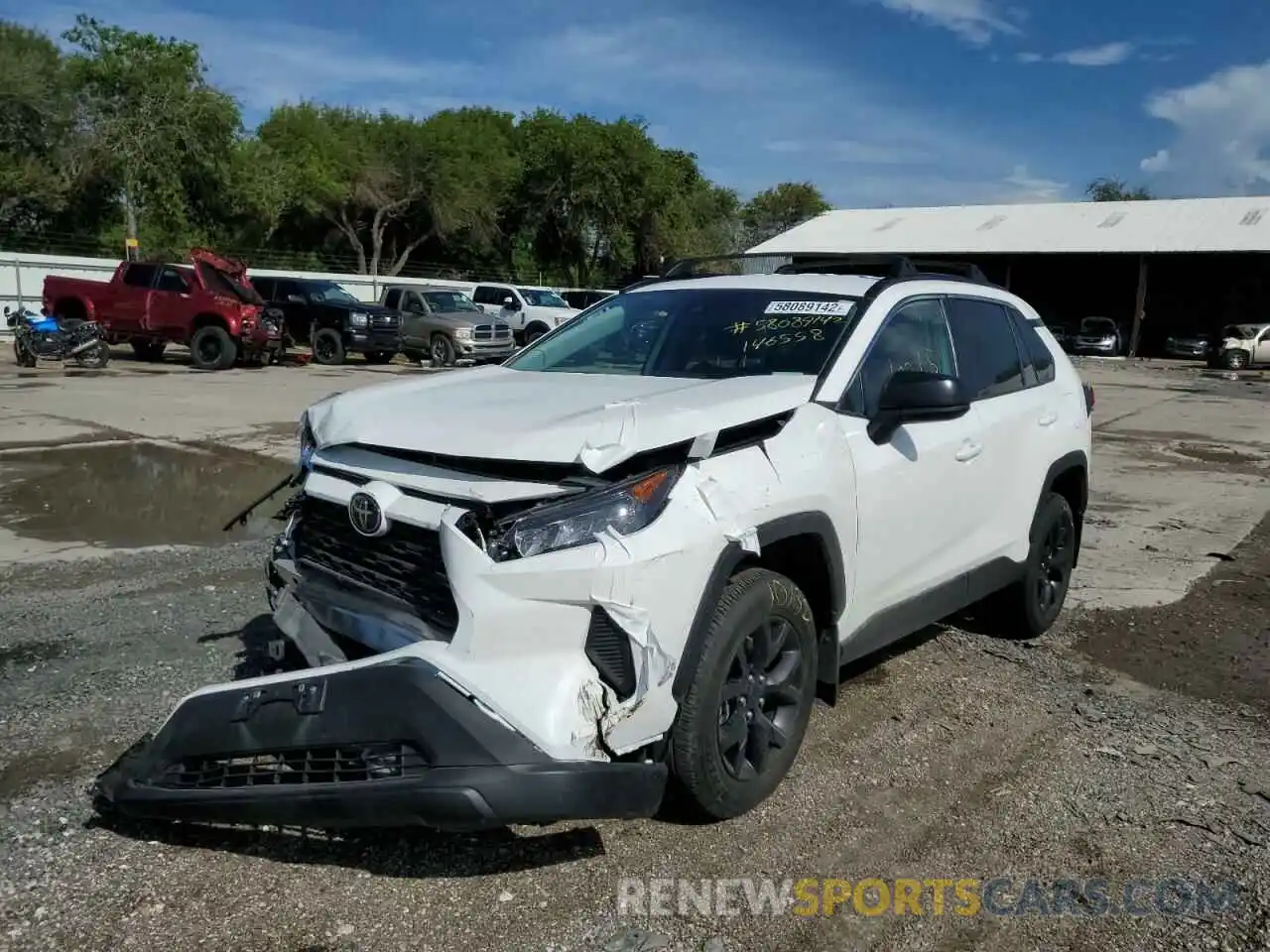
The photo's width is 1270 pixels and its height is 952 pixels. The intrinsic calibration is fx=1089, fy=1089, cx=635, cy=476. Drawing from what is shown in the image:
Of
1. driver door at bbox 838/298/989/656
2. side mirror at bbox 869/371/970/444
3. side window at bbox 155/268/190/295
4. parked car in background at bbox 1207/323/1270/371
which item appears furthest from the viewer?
parked car in background at bbox 1207/323/1270/371

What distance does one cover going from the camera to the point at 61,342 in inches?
787

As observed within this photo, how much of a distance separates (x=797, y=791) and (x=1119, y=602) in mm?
3486

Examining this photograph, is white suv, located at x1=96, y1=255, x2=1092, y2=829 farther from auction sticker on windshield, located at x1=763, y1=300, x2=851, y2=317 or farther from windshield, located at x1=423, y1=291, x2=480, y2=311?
windshield, located at x1=423, y1=291, x2=480, y2=311

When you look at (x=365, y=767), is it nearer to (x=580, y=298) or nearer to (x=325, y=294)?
(x=325, y=294)

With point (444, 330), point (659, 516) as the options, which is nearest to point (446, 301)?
point (444, 330)

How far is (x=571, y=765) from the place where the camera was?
2.78 metres

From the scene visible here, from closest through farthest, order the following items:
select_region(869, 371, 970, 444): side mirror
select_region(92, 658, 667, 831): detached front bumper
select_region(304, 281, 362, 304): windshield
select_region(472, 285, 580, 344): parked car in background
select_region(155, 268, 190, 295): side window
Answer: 1. select_region(92, 658, 667, 831): detached front bumper
2. select_region(869, 371, 970, 444): side mirror
3. select_region(155, 268, 190, 295): side window
4. select_region(304, 281, 362, 304): windshield
5. select_region(472, 285, 580, 344): parked car in background

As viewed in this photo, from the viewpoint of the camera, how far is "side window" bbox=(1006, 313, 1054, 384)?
Result: 17.9 ft

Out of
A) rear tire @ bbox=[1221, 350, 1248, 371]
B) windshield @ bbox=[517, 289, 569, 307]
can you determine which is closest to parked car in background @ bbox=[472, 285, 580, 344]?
windshield @ bbox=[517, 289, 569, 307]

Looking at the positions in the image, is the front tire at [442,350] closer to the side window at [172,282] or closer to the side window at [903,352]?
the side window at [172,282]

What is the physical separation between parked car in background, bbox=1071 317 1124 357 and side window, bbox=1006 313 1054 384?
1401 inches

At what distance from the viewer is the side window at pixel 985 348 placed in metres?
4.88

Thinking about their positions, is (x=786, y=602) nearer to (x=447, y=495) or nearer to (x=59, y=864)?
(x=447, y=495)

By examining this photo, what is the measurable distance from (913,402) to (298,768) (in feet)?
7.67
